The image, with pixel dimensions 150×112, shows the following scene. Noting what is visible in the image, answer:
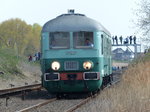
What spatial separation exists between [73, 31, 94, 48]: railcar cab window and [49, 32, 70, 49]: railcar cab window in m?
0.27

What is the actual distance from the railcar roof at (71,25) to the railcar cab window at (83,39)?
0.17 m

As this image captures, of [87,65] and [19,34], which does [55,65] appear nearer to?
[87,65]

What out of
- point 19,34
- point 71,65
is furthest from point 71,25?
point 19,34

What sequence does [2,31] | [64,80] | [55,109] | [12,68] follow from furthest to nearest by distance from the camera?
[2,31] < [12,68] < [64,80] < [55,109]

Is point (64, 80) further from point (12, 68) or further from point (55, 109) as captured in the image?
point (12, 68)

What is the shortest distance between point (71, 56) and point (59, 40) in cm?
73

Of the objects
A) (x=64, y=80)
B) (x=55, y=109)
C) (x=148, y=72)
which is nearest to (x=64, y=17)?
(x=64, y=80)

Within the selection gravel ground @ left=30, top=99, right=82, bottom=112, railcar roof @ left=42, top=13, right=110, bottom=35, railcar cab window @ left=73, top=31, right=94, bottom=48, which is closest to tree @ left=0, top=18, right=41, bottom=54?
railcar roof @ left=42, top=13, right=110, bottom=35

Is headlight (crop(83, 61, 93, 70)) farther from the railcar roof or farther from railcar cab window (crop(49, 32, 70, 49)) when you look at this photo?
the railcar roof

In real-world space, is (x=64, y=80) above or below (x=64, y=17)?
below

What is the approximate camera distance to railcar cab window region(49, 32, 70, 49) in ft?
51.0

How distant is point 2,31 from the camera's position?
3996 inches

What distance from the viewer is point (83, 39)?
1559 cm

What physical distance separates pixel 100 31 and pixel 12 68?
17.0m
